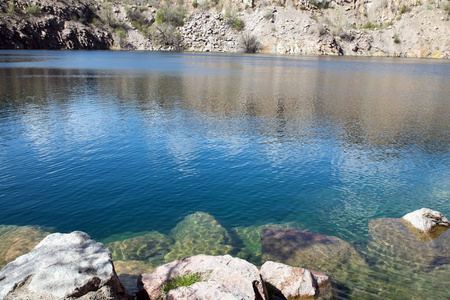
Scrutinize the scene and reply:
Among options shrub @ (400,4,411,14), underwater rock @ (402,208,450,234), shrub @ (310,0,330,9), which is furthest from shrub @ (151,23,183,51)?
underwater rock @ (402,208,450,234)

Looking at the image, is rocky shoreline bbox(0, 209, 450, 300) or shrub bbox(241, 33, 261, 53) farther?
shrub bbox(241, 33, 261, 53)

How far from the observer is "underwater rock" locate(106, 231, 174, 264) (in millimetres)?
11516

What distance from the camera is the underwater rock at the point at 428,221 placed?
1324 centimetres

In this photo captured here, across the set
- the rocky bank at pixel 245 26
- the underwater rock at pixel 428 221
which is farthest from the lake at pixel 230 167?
the rocky bank at pixel 245 26

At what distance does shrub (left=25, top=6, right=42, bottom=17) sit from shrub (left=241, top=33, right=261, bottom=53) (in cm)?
9352

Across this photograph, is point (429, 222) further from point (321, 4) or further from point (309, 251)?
point (321, 4)

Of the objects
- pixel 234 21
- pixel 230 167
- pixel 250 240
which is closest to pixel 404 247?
pixel 250 240

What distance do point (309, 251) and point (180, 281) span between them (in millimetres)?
5439

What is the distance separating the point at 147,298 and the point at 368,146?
20.8 m

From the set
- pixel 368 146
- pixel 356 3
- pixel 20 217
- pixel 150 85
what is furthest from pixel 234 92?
pixel 356 3

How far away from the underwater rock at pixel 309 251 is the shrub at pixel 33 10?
538 ft

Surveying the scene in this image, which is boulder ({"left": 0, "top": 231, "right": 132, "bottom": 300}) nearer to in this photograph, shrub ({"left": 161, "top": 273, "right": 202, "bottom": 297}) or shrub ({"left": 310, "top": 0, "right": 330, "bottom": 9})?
shrub ({"left": 161, "top": 273, "right": 202, "bottom": 297})

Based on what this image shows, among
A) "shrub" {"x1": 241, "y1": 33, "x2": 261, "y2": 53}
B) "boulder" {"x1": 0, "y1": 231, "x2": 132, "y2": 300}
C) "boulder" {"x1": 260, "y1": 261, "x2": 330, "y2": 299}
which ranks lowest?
"boulder" {"x1": 260, "y1": 261, "x2": 330, "y2": 299}

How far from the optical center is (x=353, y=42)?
160 meters
